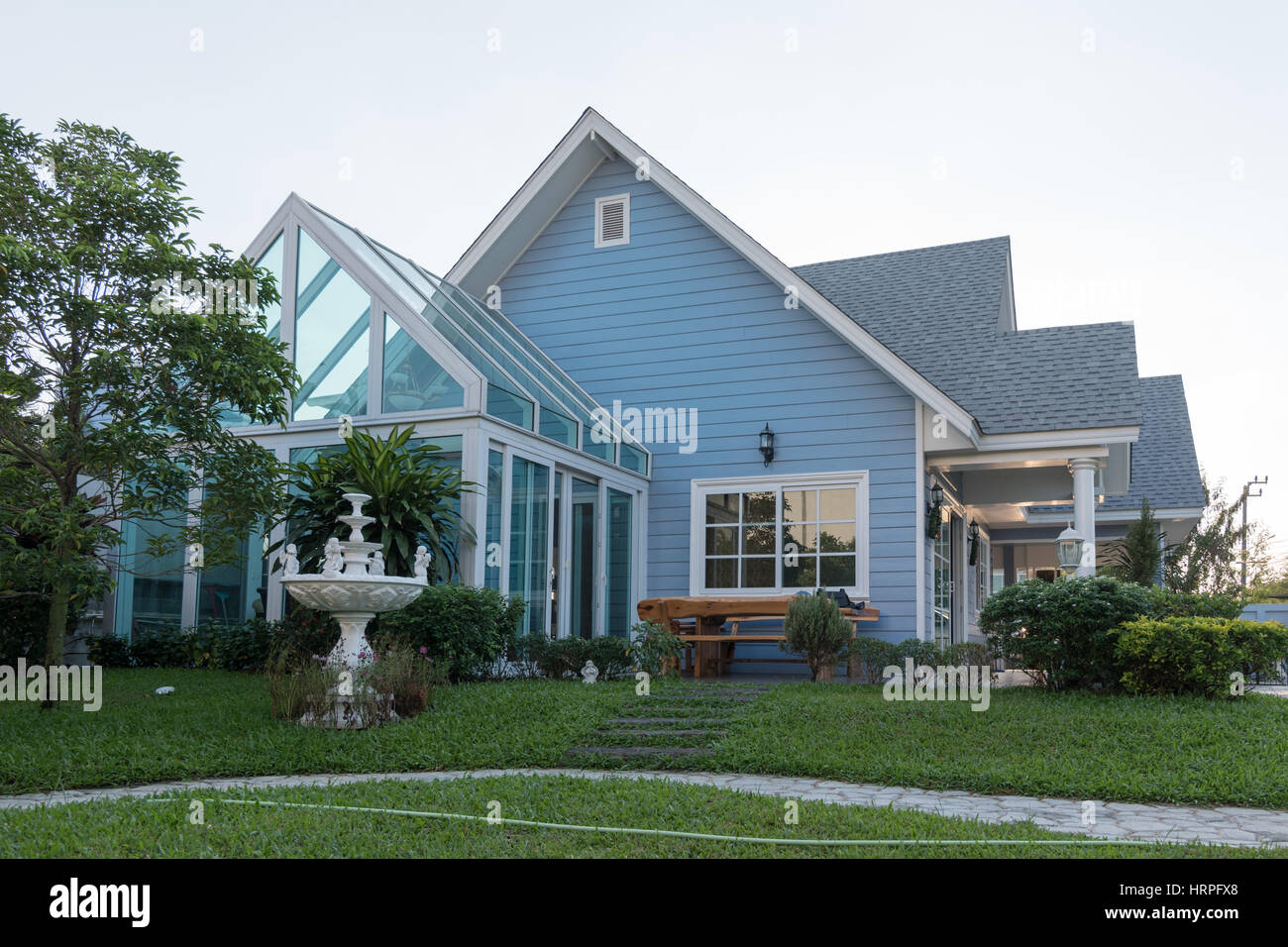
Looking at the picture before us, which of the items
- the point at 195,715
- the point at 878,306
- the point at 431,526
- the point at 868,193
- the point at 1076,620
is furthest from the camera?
the point at 878,306

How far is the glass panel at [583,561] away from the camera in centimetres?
1167

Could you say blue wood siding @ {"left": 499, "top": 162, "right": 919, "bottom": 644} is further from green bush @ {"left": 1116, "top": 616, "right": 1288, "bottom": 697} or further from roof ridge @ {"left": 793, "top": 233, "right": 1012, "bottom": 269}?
roof ridge @ {"left": 793, "top": 233, "right": 1012, "bottom": 269}

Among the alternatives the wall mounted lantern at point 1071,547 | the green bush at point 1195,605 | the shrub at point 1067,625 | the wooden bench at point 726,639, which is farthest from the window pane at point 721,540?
the green bush at point 1195,605

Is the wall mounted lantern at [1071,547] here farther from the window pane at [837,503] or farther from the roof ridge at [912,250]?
the roof ridge at [912,250]

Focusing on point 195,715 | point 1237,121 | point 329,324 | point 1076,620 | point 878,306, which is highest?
point 1237,121

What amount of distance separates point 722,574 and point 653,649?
286cm

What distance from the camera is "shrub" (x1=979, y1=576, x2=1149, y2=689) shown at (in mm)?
8539

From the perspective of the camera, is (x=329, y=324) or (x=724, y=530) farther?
(x=724, y=530)

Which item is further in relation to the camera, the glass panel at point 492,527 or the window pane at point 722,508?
the window pane at point 722,508

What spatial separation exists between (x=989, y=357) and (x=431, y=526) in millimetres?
7669

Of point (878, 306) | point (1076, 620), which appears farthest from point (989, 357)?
point (1076, 620)

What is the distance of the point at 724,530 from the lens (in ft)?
42.2

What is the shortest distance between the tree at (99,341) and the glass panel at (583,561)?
418 centimetres

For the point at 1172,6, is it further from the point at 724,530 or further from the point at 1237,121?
the point at 724,530
